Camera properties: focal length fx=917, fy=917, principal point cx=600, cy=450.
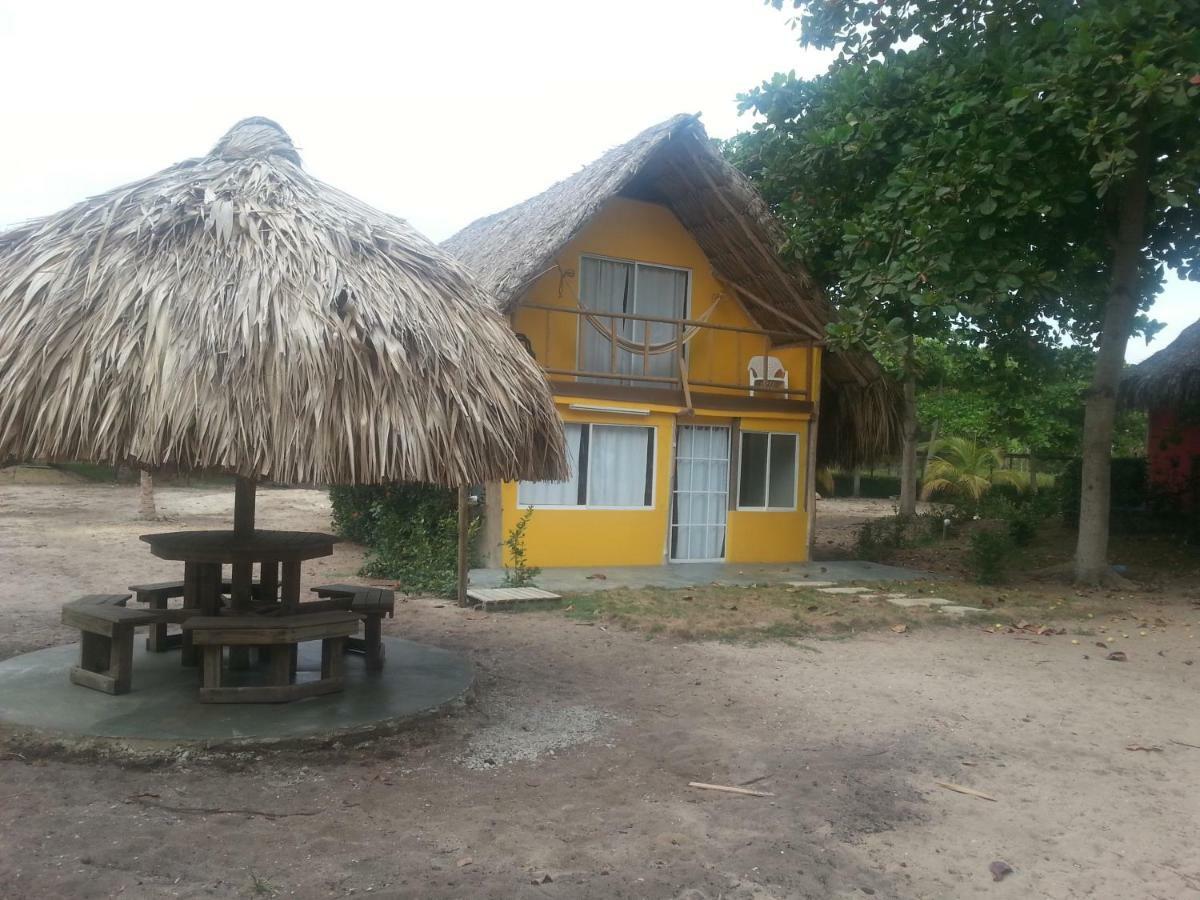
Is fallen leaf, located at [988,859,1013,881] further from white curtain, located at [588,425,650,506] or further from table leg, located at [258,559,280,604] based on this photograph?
white curtain, located at [588,425,650,506]

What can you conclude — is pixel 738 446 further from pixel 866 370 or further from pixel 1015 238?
pixel 1015 238

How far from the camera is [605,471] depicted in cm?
1185

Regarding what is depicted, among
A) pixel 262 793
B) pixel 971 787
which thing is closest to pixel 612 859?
pixel 262 793

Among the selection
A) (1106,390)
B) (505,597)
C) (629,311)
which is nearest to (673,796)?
(505,597)

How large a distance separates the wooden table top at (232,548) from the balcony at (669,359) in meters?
6.17

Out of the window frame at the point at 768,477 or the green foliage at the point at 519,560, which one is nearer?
the green foliage at the point at 519,560

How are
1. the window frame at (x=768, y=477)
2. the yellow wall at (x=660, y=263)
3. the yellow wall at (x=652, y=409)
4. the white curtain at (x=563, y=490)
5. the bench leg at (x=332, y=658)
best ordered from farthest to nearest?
the window frame at (x=768, y=477) < the yellow wall at (x=660, y=263) < the yellow wall at (x=652, y=409) < the white curtain at (x=563, y=490) < the bench leg at (x=332, y=658)

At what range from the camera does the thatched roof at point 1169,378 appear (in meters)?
13.5

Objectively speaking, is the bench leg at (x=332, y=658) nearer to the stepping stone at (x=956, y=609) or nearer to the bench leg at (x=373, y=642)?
the bench leg at (x=373, y=642)

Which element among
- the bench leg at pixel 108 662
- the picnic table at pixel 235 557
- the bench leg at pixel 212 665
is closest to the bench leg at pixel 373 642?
the picnic table at pixel 235 557

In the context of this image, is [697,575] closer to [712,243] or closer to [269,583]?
[712,243]

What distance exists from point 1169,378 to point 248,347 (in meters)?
13.9

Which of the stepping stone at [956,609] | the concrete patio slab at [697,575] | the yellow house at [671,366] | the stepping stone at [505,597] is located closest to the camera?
the stepping stone at [505,597]

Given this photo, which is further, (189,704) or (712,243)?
(712,243)
